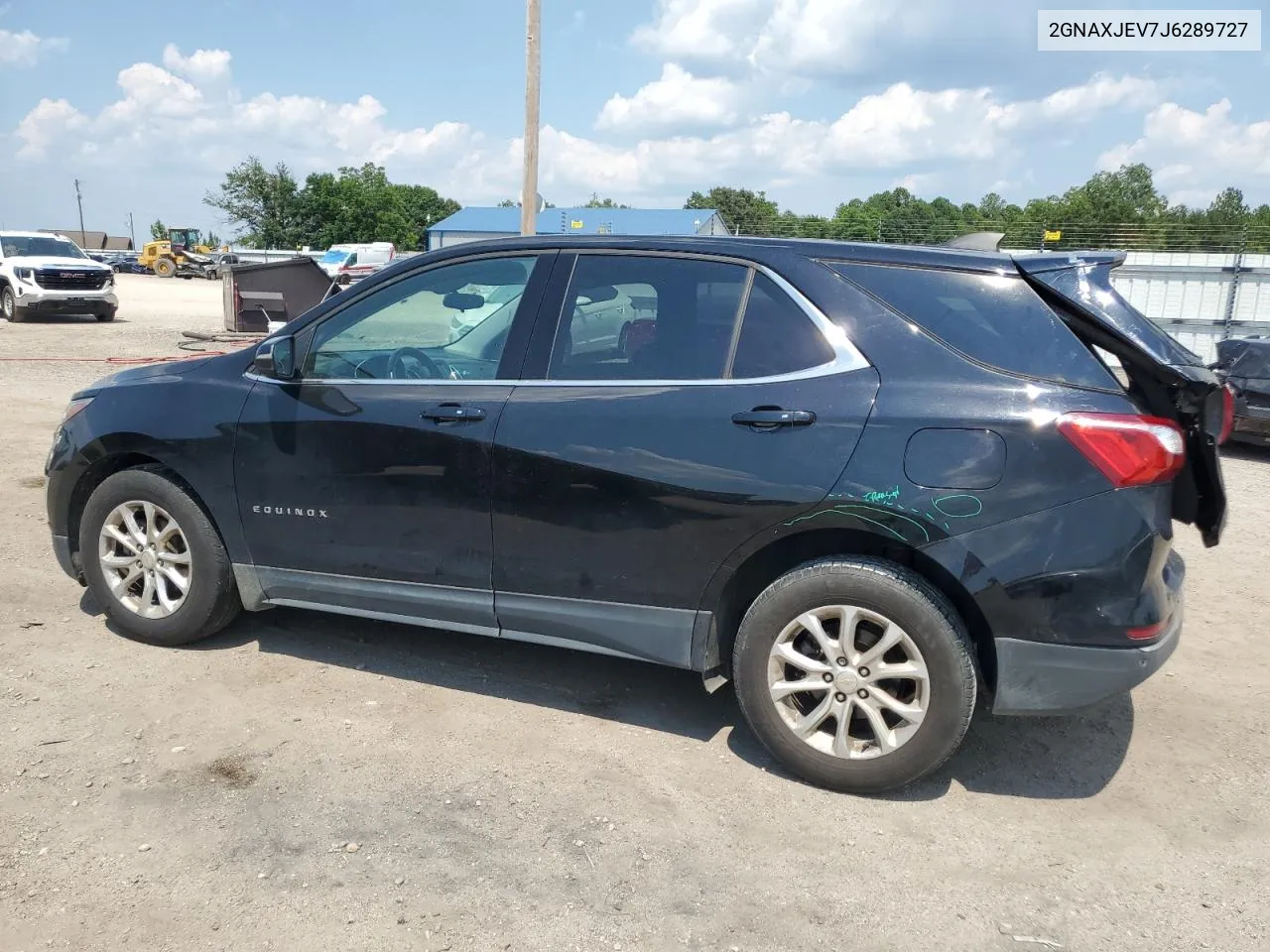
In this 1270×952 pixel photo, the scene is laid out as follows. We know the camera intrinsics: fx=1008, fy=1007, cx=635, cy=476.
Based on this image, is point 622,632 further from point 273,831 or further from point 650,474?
point 273,831

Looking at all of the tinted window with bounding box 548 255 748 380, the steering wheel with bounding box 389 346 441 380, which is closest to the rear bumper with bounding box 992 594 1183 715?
the tinted window with bounding box 548 255 748 380

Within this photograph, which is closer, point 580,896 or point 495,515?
point 580,896

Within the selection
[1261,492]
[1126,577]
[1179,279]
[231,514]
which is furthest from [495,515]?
[1179,279]

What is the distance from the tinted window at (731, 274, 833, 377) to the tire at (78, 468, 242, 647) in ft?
8.15

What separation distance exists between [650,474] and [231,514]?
197cm

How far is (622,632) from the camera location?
3738 millimetres

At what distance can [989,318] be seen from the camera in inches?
133

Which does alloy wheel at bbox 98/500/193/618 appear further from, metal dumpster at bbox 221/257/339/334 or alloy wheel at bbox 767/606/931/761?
metal dumpster at bbox 221/257/339/334

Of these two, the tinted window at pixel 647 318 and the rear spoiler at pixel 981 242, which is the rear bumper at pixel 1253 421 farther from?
the tinted window at pixel 647 318

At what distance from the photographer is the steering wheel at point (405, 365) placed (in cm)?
411

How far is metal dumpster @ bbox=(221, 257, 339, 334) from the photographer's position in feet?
Answer: 62.5

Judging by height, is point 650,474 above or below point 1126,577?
above

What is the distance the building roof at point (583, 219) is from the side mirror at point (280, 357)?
40818 millimetres

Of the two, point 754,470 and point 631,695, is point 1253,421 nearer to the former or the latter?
point 631,695
